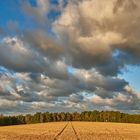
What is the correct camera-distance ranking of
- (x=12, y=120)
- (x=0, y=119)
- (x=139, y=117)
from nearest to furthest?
(x=0, y=119)
(x=12, y=120)
(x=139, y=117)

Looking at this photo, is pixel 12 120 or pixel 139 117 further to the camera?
pixel 139 117

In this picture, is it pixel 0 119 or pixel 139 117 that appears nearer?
pixel 0 119

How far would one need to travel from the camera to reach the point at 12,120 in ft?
522

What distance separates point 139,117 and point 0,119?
3366 inches

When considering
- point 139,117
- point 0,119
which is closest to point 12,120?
point 0,119

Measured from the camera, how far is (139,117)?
646 feet

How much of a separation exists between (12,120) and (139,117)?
249 feet

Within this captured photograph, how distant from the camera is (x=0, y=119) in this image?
146125 millimetres

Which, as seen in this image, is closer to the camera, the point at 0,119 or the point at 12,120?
the point at 0,119

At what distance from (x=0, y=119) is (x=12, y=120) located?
13.6 meters

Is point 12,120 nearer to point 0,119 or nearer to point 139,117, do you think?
point 0,119

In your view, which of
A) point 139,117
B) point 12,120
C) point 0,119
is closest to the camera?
point 0,119
